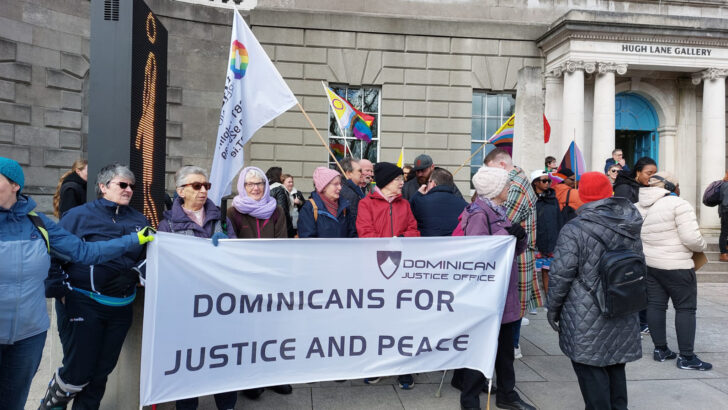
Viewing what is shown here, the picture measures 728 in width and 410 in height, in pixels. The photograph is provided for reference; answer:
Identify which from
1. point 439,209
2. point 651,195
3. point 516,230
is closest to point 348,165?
point 439,209

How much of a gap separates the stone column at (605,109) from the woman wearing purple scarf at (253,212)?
1106 cm

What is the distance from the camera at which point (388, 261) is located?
12.6 ft

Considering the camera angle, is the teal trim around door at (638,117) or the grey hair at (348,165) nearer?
the grey hair at (348,165)

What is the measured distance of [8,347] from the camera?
8.93ft

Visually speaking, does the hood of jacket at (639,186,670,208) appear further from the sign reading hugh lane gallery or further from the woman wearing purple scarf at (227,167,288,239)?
the sign reading hugh lane gallery

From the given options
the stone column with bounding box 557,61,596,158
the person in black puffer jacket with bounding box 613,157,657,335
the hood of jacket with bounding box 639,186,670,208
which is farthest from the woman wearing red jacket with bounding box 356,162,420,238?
the stone column with bounding box 557,61,596,158

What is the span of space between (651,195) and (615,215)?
7.05 feet

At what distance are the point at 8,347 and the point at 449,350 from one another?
116 inches

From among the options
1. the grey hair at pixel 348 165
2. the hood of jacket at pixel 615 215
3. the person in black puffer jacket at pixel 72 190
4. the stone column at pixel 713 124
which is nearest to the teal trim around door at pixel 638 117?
the stone column at pixel 713 124

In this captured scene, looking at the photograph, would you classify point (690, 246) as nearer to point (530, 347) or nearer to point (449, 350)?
point (530, 347)

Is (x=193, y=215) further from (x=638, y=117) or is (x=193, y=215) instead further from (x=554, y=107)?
(x=638, y=117)

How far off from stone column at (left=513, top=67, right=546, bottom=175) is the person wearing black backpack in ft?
14.2

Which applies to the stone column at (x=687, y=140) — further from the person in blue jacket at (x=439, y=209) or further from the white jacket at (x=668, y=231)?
the person in blue jacket at (x=439, y=209)

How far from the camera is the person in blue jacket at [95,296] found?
10.2 ft
